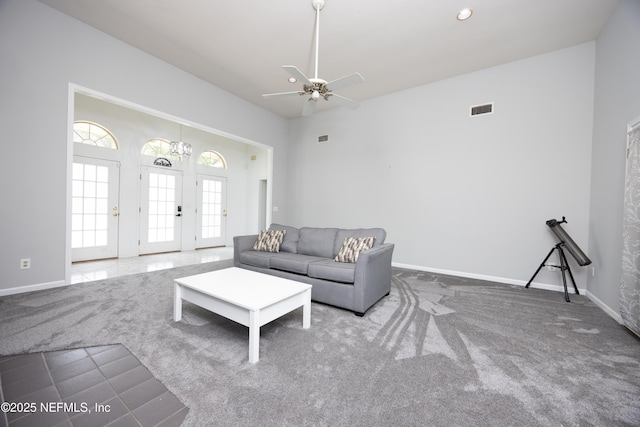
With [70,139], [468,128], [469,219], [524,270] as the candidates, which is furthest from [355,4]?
[524,270]

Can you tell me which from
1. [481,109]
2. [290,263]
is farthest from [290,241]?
[481,109]

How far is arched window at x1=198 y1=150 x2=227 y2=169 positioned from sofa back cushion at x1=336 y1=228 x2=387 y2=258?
4.90 metres

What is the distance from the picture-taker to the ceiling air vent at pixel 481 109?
4.04 m

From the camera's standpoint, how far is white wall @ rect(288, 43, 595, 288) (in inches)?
139

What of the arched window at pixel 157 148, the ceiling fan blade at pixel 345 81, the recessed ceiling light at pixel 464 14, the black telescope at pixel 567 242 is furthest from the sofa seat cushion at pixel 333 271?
the arched window at pixel 157 148

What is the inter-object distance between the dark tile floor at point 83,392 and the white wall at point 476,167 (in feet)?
14.0

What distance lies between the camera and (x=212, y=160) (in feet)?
23.2

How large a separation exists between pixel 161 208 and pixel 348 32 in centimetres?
544

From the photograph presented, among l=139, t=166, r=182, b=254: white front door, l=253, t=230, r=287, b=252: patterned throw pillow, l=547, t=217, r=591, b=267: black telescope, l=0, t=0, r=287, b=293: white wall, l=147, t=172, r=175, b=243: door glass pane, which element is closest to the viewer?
l=0, t=0, r=287, b=293: white wall

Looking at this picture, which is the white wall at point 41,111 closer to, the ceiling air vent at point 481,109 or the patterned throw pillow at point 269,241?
the patterned throw pillow at point 269,241

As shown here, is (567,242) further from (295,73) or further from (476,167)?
(295,73)

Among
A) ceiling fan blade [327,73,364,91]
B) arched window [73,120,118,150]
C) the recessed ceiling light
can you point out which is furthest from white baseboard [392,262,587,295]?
arched window [73,120,118,150]

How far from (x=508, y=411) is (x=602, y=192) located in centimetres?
A: 323

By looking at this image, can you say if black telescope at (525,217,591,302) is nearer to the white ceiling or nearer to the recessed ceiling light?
the white ceiling
